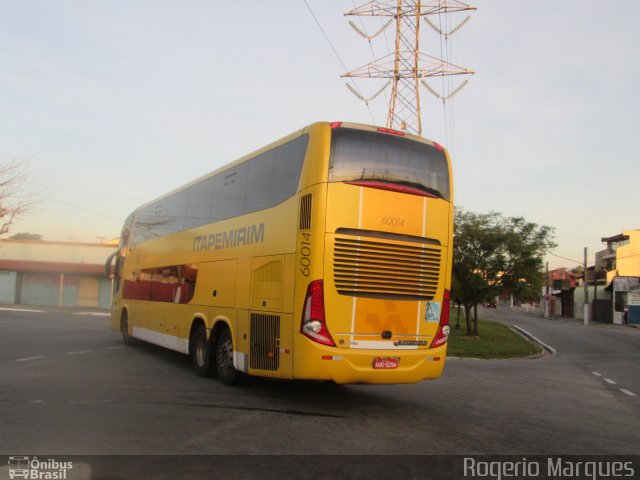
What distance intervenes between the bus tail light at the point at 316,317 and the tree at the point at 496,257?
21.9 metres

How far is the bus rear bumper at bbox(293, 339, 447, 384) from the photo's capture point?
25.9 feet

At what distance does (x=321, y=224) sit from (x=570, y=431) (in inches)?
163

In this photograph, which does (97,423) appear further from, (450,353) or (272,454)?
(450,353)

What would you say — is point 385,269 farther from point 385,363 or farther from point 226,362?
point 226,362

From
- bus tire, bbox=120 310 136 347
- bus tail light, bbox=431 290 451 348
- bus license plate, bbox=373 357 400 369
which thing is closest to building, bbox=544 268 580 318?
bus tire, bbox=120 310 136 347

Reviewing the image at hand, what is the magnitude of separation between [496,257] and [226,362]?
2109 centimetres

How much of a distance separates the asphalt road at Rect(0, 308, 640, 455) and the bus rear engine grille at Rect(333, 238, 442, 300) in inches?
67.3

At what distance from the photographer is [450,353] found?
2025 cm

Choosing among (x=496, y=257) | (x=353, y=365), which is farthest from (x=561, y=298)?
(x=353, y=365)

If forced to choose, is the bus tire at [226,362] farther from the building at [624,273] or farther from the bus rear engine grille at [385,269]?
the building at [624,273]

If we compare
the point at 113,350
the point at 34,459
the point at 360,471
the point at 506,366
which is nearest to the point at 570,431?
the point at 360,471

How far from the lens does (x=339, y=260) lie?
26.6 ft

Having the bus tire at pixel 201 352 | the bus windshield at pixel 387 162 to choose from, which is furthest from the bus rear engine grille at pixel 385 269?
the bus tire at pixel 201 352

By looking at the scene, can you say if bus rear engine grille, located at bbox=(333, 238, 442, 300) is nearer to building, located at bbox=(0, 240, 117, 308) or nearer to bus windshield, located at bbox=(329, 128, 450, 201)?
bus windshield, located at bbox=(329, 128, 450, 201)
